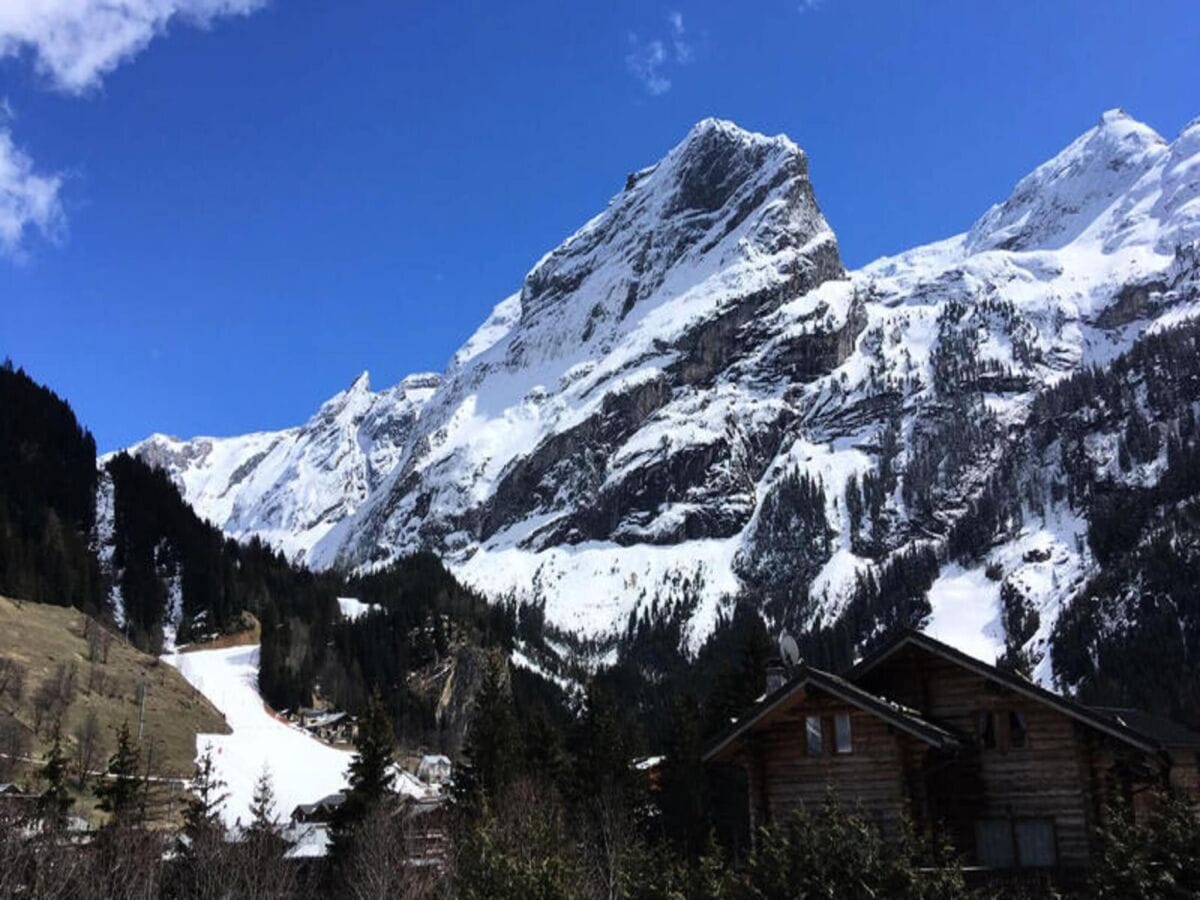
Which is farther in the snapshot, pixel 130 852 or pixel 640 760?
pixel 640 760

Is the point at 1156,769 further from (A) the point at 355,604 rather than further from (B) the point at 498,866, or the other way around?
(A) the point at 355,604

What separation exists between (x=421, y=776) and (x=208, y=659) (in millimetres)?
44683

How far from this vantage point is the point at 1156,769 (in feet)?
86.5

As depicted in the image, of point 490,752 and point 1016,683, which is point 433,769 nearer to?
point 490,752

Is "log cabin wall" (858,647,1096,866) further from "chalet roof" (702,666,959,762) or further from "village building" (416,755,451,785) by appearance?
"village building" (416,755,451,785)

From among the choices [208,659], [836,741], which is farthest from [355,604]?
[836,741]

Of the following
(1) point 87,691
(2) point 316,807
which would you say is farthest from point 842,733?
(1) point 87,691

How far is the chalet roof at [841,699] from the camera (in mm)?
23766

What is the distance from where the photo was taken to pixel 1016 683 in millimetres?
24938

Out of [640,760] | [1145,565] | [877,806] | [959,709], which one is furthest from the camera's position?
[1145,565]

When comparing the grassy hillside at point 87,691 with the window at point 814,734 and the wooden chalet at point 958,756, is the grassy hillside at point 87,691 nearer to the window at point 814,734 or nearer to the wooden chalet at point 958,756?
the wooden chalet at point 958,756

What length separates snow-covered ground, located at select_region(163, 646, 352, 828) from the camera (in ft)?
275

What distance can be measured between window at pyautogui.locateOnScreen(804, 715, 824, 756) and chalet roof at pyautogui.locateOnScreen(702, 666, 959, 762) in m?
0.73

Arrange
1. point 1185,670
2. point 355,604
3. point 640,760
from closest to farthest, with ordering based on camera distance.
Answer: point 640,760
point 1185,670
point 355,604
